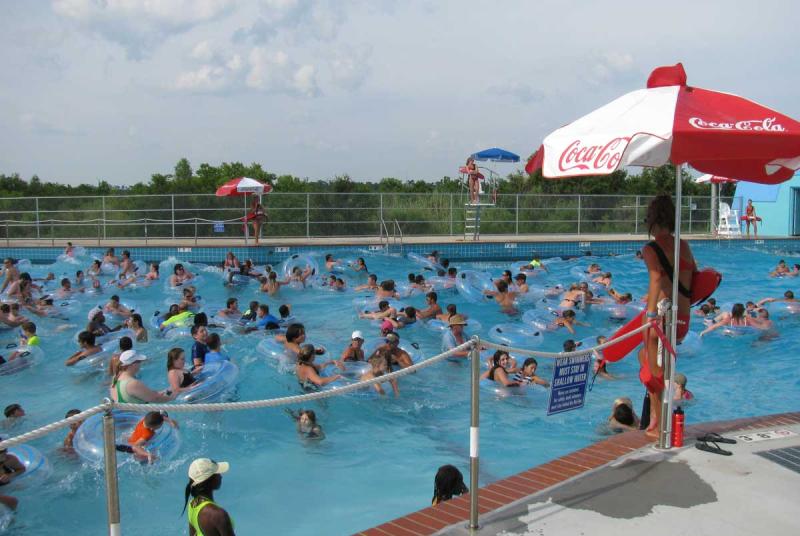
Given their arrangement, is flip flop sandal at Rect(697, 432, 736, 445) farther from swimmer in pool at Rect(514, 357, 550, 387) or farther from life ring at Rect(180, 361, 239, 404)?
life ring at Rect(180, 361, 239, 404)

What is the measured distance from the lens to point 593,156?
3.86 m

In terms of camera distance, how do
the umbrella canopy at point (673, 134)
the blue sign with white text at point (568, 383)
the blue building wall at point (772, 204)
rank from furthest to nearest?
the blue building wall at point (772, 204) < the blue sign with white text at point (568, 383) < the umbrella canopy at point (673, 134)

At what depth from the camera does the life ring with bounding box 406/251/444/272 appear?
1872 cm

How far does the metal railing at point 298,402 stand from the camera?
2488 mm

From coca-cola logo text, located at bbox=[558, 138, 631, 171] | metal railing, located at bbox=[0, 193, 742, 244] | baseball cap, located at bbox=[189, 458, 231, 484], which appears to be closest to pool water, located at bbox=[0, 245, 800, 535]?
baseball cap, located at bbox=[189, 458, 231, 484]

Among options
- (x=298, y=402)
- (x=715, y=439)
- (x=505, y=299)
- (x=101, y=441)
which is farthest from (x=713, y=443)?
(x=505, y=299)

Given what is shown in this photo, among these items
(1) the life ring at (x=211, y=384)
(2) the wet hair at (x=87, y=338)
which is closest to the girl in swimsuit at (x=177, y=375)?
(1) the life ring at (x=211, y=384)

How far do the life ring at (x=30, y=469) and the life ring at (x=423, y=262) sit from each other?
518 inches

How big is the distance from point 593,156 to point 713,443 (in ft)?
6.60

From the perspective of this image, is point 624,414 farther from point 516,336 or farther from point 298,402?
point 298,402

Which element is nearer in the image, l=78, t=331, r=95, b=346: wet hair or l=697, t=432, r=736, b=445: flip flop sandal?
l=697, t=432, r=736, b=445: flip flop sandal

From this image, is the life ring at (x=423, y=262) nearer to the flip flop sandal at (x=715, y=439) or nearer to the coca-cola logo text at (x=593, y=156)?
the flip flop sandal at (x=715, y=439)

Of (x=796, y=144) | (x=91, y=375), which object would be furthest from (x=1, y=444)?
(x=91, y=375)

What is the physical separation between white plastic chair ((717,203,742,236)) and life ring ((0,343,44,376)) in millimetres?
23181
